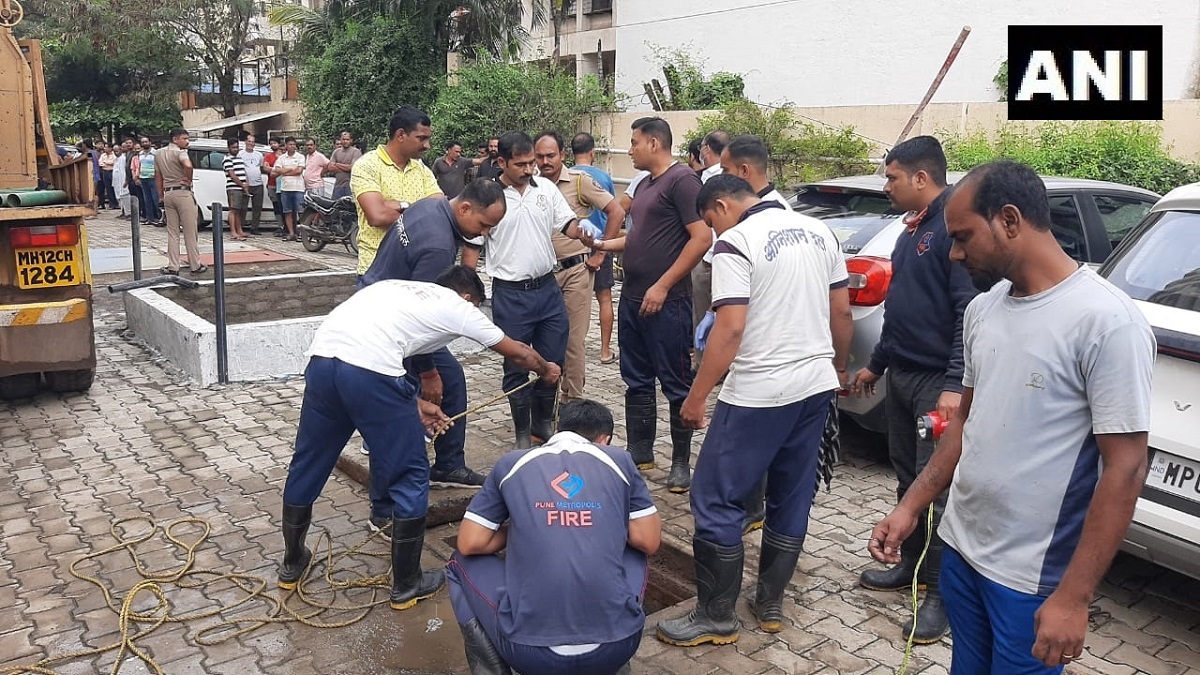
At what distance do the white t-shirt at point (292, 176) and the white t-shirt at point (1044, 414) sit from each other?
1451cm

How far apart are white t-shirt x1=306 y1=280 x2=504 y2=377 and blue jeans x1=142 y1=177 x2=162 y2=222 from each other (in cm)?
1637

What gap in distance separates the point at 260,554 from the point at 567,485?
92.8 inches

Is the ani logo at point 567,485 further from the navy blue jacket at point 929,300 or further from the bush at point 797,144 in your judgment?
the bush at point 797,144

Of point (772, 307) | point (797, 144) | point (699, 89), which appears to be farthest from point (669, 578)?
point (699, 89)

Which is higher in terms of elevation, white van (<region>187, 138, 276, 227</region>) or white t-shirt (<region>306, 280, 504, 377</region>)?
white van (<region>187, 138, 276, 227</region>)

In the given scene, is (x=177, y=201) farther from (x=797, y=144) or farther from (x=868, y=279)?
(x=868, y=279)

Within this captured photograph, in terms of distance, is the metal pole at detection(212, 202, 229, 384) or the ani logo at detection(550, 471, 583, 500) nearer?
the ani logo at detection(550, 471, 583, 500)

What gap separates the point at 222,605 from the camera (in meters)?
4.05

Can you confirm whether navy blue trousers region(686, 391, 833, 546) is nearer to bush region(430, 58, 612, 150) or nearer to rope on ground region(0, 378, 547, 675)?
rope on ground region(0, 378, 547, 675)

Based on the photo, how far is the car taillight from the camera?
638 cm

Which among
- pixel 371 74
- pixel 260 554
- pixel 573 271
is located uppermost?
pixel 371 74

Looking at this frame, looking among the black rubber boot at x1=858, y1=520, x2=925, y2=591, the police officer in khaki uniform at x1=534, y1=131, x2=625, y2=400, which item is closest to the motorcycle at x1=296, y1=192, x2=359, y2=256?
the police officer in khaki uniform at x1=534, y1=131, x2=625, y2=400

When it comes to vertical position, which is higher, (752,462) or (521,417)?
(752,462)

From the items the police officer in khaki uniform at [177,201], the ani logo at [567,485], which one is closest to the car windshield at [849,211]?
the ani logo at [567,485]
